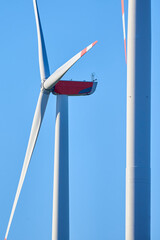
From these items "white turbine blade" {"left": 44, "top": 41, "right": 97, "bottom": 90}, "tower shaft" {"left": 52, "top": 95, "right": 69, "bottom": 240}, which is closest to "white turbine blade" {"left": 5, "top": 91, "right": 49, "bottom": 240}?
"white turbine blade" {"left": 44, "top": 41, "right": 97, "bottom": 90}

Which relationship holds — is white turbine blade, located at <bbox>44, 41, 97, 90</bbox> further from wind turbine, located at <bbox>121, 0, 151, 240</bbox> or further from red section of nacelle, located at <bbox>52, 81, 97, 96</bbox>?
wind turbine, located at <bbox>121, 0, 151, 240</bbox>

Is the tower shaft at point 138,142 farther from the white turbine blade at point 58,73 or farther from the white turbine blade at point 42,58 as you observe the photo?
the white turbine blade at point 42,58

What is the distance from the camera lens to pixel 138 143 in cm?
1560

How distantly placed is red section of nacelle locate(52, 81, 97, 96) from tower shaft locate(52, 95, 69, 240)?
212cm

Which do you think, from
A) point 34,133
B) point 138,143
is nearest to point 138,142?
point 138,143

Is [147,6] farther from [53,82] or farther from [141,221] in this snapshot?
[53,82]

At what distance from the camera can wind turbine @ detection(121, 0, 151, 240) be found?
610 inches

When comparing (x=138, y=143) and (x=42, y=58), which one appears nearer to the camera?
(x=138, y=143)

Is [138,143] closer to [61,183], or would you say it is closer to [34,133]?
[61,183]

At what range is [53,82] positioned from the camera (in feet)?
123

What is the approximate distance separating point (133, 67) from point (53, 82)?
21612 millimetres

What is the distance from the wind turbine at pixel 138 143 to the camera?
15.5m

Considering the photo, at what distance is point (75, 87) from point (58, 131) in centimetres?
411

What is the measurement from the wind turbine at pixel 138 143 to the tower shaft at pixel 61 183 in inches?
835
